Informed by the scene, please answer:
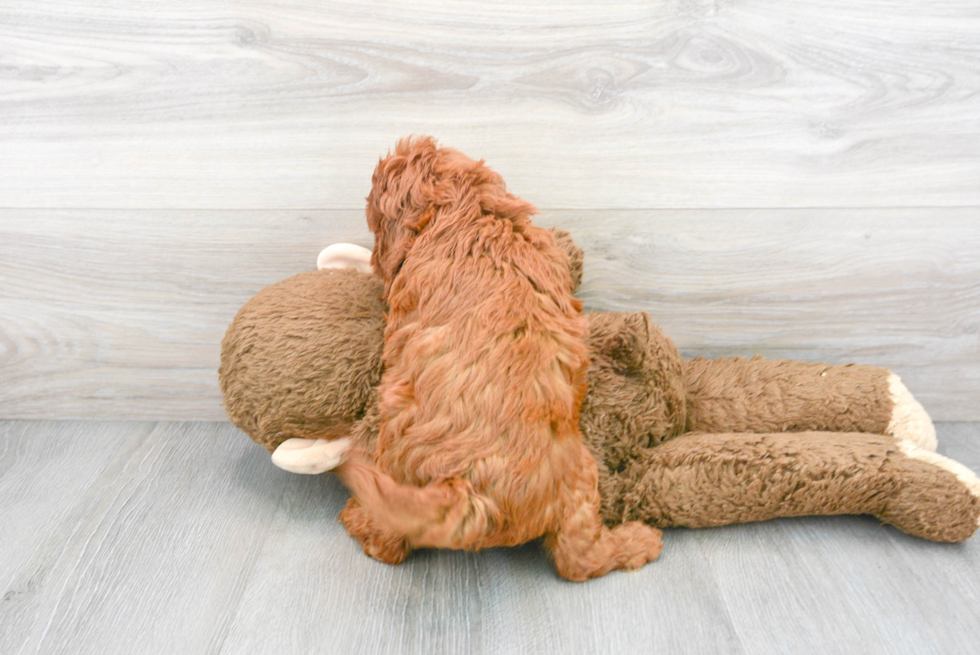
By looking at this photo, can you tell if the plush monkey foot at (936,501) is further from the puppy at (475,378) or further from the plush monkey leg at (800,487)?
the puppy at (475,378)

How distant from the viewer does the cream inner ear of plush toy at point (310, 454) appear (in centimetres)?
86

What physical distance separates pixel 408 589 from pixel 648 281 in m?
0.56

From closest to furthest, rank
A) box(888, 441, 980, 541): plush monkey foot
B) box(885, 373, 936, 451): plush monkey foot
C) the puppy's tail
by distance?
the puppy's tail, box(888, 441, 980, 541): plush monkey foot, box(885, 373, 936, 451): plush monkey foot

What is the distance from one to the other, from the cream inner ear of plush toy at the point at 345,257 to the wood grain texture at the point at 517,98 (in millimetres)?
78

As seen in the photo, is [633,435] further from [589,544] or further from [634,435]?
[589,544]

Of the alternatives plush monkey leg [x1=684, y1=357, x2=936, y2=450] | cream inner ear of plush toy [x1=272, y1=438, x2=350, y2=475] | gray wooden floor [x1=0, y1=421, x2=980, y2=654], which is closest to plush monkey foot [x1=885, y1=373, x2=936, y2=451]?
plush monkey leg [x1=684, y1=357, x2=936, y2=450]

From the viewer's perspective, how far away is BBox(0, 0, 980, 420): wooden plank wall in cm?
94

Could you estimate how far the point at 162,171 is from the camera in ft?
3.31

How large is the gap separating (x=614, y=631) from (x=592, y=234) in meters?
0.54

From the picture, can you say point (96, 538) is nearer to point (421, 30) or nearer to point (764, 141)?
point (421, 30)

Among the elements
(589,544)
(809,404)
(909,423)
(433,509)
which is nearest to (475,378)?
(433,509)

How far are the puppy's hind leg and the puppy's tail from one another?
11cm

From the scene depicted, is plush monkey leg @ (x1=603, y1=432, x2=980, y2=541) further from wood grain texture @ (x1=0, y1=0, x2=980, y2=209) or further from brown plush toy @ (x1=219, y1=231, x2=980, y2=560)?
wood grain texture @ (x1=0, y1=0, x2=980, y2=209)

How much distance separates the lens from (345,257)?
0.98m
